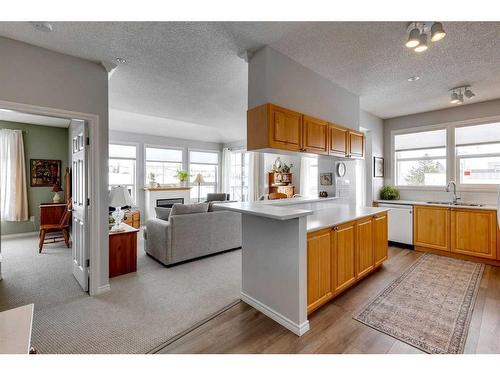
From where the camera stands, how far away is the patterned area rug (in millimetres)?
1941

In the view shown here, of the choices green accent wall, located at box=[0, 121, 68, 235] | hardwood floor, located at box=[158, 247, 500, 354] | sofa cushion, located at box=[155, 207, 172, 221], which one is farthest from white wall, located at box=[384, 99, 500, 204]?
green accent wall, located at box=[0, 121, 68, 235]

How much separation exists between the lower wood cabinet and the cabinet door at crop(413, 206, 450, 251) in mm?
1580

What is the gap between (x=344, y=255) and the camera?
2.56 meters

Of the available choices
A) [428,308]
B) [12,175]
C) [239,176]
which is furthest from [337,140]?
[12,175]

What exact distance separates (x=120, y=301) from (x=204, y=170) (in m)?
6.16

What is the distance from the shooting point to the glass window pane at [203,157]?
26.5 ft

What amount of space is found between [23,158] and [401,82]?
760 cm

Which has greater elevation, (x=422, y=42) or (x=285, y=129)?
(x=422, y=42)

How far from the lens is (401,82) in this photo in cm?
322

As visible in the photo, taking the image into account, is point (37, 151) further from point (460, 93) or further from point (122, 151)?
point (460, 93)

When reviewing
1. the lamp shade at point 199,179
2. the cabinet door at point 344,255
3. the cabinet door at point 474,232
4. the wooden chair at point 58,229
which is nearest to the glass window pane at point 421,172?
the cabinet door at point 474,232

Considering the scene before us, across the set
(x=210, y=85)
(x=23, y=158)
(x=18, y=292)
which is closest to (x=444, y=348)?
(x=210, y=85)
